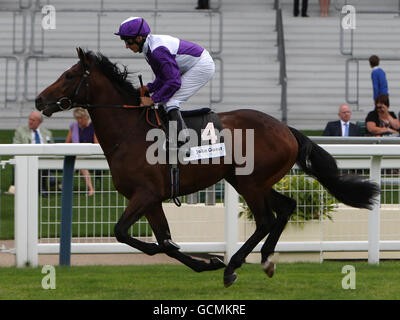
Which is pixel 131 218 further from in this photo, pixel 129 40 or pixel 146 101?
pixel 129 40

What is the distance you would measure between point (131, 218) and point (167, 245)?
324 mm

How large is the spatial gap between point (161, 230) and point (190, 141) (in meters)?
0.59

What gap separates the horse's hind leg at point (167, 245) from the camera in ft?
19.7

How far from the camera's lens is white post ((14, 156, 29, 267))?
6.86 m

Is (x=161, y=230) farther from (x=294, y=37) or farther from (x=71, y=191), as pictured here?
(x=294, y=37)

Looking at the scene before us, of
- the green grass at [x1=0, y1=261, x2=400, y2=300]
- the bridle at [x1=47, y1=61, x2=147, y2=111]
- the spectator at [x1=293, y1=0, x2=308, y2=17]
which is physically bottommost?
the green grass at [x1=0, y1=261, x2=400, y2=300]

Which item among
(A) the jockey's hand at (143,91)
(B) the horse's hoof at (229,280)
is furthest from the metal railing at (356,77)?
(B) the horse's hoof at (229,280)

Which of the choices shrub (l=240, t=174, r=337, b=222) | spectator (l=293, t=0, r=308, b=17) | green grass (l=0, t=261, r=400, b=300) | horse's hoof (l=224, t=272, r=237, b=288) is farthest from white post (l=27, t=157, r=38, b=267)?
spectator (l=293, t=0, r=308, b=17)

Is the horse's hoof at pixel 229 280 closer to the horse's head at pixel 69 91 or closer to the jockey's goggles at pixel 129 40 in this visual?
the horse's head at pixel 69 91

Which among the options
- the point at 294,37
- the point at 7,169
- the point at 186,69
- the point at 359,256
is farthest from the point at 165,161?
the point at 294,37

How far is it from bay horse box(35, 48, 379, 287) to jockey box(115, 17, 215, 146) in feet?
0.68

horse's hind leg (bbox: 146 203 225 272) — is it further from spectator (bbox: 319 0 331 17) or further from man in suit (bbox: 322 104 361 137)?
spectator (bbox: 319 0 331 17)

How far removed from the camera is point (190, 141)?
6020 mm

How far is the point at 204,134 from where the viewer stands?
6.08 m
